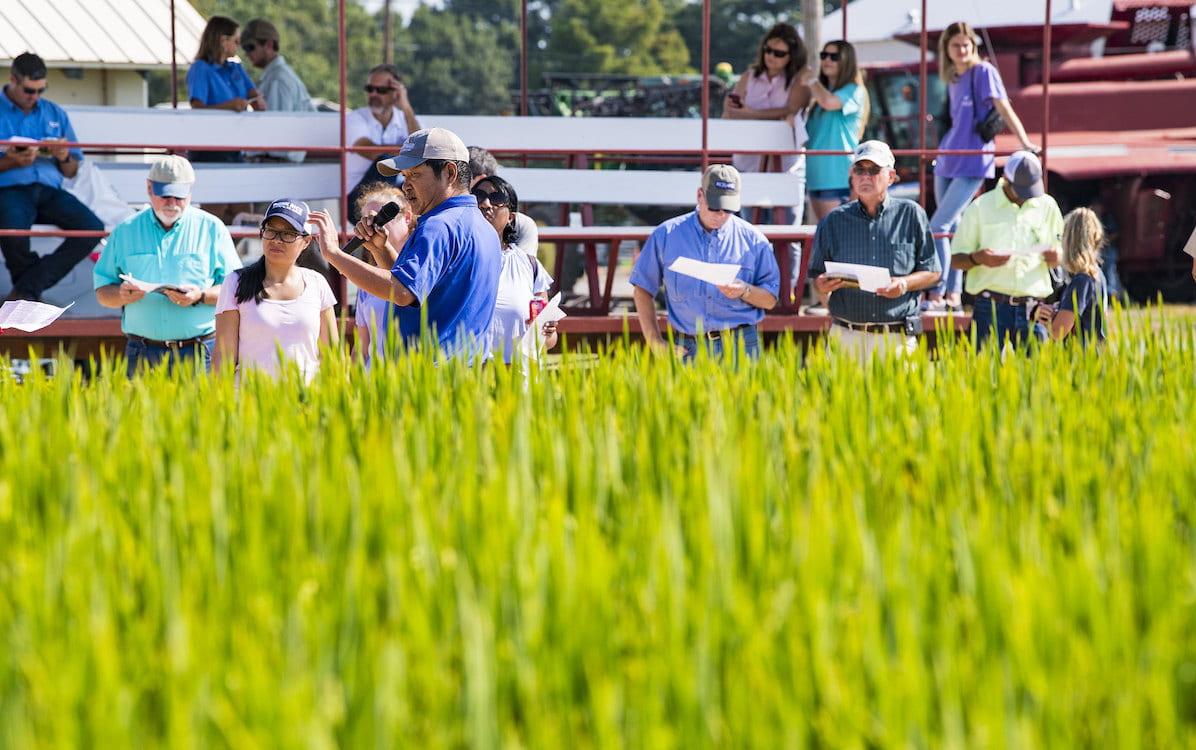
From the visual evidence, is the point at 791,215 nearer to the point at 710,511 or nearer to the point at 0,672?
the point at 710,511

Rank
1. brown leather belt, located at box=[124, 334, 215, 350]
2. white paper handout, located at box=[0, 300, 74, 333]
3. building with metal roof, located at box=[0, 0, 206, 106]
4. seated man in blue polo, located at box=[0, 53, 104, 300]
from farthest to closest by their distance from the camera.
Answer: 1. building with metal roof, located at box=[0, 0, 206, 106]
2. seated man in blue polo, located at box=[0, 53, 104, 300]
3. brown leather belt, located at box=[124, 334, 215, 350]
4. white paper handout, located at box=[0, 300, 74, 333]

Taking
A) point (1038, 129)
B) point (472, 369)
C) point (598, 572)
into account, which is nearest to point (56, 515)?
point (598, 572)

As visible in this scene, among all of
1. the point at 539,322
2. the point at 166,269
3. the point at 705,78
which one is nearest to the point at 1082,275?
the point at 539,322

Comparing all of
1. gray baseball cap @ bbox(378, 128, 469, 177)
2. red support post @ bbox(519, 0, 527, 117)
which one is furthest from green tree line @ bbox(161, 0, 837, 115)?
gray baseball cap @ bbox(378, 128, 469, 177)

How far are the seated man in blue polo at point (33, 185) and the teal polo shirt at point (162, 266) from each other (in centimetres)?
235

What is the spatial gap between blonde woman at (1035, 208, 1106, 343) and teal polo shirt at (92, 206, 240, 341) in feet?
11.3

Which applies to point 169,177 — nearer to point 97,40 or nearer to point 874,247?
point 874,247

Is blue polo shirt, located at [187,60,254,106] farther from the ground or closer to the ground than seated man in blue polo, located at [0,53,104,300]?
farther from the ground

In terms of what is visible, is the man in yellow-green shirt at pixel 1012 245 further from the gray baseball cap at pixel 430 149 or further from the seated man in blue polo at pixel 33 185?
the seated man in blue polo at pixel 33 185

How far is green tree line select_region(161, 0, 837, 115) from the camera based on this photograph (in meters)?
66.4

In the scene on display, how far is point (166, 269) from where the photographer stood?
20.7 feet

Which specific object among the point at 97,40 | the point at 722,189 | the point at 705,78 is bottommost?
the point at 722,189

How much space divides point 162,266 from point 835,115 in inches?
184

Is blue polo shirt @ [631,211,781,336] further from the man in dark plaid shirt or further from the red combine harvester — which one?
the red combine harvester
